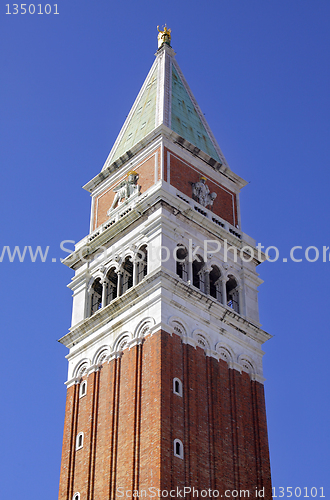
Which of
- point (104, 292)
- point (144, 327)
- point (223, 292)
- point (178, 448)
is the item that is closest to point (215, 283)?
point (223, 292)

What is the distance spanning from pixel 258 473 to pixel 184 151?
24940 millimetres

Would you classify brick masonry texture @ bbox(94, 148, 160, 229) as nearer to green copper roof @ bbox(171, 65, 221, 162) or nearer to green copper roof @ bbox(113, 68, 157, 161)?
green copper roof @ bbox(113, 68, 157, 161)

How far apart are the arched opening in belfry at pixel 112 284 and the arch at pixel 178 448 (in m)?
13.8

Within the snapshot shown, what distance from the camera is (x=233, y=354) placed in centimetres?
6028

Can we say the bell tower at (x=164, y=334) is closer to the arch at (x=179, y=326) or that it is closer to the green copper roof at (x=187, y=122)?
the arch at (x=179, y=326)

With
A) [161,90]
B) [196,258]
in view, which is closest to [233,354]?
[196,258]

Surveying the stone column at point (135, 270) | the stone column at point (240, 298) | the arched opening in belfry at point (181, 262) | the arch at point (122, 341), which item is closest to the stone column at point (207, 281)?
the arched opening in belfry at point (181, 262)

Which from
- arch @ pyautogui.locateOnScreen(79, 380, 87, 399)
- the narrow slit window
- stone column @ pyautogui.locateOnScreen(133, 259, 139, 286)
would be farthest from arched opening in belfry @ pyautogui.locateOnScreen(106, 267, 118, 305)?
the narrow slit window

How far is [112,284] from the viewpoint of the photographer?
209 ft

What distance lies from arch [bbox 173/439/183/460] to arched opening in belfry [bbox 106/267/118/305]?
45.3 feet

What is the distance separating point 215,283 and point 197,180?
8.95 m

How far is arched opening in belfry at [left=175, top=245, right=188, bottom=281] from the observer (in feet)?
A: 201

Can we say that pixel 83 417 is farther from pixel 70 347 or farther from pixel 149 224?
pixel 149 224

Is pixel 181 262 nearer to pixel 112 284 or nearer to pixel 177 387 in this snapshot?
pixel 112 284
